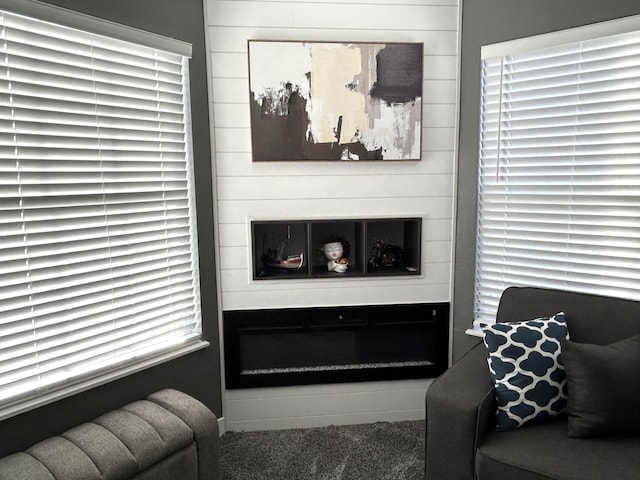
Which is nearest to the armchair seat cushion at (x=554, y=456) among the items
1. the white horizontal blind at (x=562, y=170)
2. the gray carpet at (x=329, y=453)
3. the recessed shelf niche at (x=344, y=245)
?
the gray carpet at (x=329, y=453)

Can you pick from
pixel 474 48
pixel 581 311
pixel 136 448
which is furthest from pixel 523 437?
pixel 474 48

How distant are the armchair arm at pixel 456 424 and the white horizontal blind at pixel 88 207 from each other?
54.0 inches

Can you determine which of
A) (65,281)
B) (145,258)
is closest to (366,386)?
(145,258)

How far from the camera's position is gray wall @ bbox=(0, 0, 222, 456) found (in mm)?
2002

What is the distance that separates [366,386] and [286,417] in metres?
0.51

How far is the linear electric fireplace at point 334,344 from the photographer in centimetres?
285

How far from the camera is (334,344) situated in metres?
2.94

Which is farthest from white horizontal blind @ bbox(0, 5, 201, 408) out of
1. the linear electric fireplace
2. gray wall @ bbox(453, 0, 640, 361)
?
gray wall @ bbox(453, 0, 640, 361)

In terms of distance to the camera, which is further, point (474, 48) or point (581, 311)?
point (474, 48)

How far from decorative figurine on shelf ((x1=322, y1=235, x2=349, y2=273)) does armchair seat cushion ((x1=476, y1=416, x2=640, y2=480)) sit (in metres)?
1.24

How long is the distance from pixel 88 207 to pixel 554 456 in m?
2.13

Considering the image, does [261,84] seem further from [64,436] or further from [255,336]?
[64,436]

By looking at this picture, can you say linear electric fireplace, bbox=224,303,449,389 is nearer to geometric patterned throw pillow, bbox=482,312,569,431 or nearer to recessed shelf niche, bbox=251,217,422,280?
recessed shelf niche, bbox=251,217,422,280

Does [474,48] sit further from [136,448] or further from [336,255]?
[136,448]
